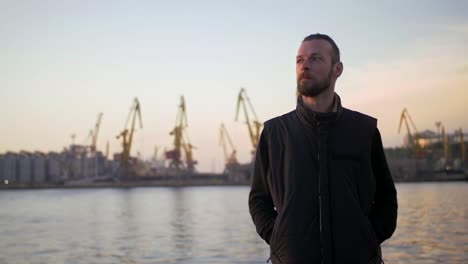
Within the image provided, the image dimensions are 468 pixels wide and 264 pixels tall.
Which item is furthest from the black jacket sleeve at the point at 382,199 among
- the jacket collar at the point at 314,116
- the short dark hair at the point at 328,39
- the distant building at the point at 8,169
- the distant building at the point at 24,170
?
the distant building at the point at 8,169

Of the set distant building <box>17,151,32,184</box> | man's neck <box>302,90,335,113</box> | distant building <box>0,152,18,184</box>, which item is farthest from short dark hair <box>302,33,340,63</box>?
distant building <box>0,152,18,184</box>

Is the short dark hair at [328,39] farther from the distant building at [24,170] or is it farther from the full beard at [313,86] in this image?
the distant building at [24,170]

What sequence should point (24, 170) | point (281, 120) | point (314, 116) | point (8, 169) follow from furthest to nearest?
point (24, 170)
point (8, 169)
point (281, 120)
point (314, 116)

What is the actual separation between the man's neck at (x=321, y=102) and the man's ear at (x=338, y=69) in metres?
0.07

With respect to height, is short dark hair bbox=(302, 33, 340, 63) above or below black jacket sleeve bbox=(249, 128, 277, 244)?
above

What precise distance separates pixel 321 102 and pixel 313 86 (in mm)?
74

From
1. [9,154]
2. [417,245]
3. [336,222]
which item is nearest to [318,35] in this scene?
[336,222]

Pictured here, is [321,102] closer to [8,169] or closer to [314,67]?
[314,67]

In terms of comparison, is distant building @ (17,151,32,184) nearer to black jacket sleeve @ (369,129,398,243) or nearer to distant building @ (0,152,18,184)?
distant building @ (0,152,18,184)

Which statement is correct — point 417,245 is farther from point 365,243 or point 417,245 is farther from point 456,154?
point 456,154

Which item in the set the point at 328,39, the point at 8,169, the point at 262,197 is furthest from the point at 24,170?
the point at 328,39

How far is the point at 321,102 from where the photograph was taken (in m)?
1.98

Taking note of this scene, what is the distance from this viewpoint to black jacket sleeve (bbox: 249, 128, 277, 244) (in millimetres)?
2010

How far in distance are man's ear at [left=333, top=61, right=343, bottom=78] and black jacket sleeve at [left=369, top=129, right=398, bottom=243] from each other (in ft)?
0.81
